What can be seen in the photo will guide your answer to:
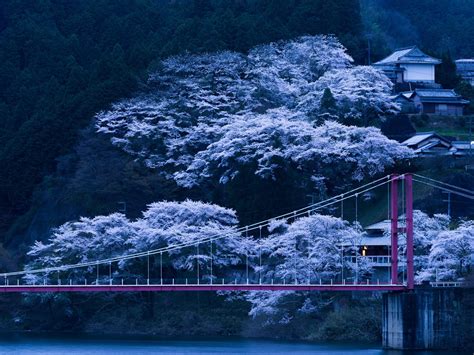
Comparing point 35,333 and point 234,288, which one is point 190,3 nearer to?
point 35,333

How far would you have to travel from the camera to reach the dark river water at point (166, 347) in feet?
94.2

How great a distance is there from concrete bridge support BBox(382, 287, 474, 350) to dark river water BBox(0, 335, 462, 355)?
386mm

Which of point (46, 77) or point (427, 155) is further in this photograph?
point (46, 77)

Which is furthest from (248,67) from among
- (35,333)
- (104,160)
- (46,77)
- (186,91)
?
(35,333)

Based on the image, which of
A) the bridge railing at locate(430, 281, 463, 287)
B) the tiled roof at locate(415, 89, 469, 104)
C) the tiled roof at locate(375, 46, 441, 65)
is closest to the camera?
the bridge railing at locate(430, 281, 463, 287)

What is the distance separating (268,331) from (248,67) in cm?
1265

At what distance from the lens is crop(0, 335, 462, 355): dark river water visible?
2872 cm

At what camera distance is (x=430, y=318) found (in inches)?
1118

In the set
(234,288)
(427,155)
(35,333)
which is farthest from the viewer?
(427,155)

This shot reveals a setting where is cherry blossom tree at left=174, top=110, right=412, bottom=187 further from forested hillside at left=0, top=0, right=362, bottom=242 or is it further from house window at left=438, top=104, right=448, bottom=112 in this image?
house window at left=438, top=104, right=448, bottom=112

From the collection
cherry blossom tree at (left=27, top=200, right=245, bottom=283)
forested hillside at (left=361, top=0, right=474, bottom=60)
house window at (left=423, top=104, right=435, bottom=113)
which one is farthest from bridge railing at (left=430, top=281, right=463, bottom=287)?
forested hillside at (left=361, top=0, right=474, bottom=60)

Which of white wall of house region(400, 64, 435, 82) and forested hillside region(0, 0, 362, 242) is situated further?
white wall of house region(400, 64, 435, 82)

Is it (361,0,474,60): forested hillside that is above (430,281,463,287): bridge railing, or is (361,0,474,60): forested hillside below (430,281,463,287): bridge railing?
above

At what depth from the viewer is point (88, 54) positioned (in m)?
52.4
